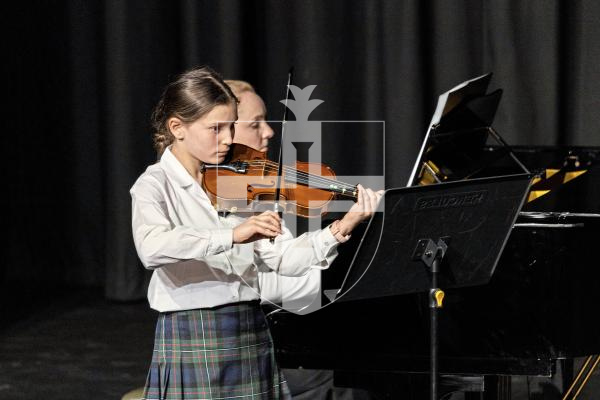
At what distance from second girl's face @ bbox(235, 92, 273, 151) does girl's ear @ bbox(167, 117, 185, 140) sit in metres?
0.28

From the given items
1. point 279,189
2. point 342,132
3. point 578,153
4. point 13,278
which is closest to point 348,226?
point 279,189

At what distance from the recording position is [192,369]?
1.97 m

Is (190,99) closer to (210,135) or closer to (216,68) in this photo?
(210,135)

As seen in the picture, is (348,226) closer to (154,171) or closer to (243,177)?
(243,177)

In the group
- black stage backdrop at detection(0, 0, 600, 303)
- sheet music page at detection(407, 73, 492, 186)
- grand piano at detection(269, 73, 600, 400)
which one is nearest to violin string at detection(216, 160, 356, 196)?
grand piano at detection(269, 73, 600, 400)

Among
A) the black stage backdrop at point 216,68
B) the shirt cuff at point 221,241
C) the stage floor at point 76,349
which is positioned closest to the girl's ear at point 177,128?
the shirt cuff at point 221,241

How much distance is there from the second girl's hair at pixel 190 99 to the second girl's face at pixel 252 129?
0.24 m

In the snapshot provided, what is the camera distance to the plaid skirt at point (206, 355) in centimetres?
195

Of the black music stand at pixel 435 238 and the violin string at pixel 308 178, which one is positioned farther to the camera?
the violin string at pixel 308 178

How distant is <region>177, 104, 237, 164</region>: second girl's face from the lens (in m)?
1.87

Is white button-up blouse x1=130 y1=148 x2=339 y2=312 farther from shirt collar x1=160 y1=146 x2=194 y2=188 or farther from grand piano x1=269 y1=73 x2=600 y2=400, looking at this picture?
grand piano x1=269 y1=73 x2=600 y2=400

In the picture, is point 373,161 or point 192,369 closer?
A: point 192,369

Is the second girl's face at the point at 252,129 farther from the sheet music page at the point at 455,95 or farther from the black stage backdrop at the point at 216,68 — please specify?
the black stage backdrop at the point at 216,68

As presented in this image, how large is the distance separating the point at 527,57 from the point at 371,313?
261 cm
